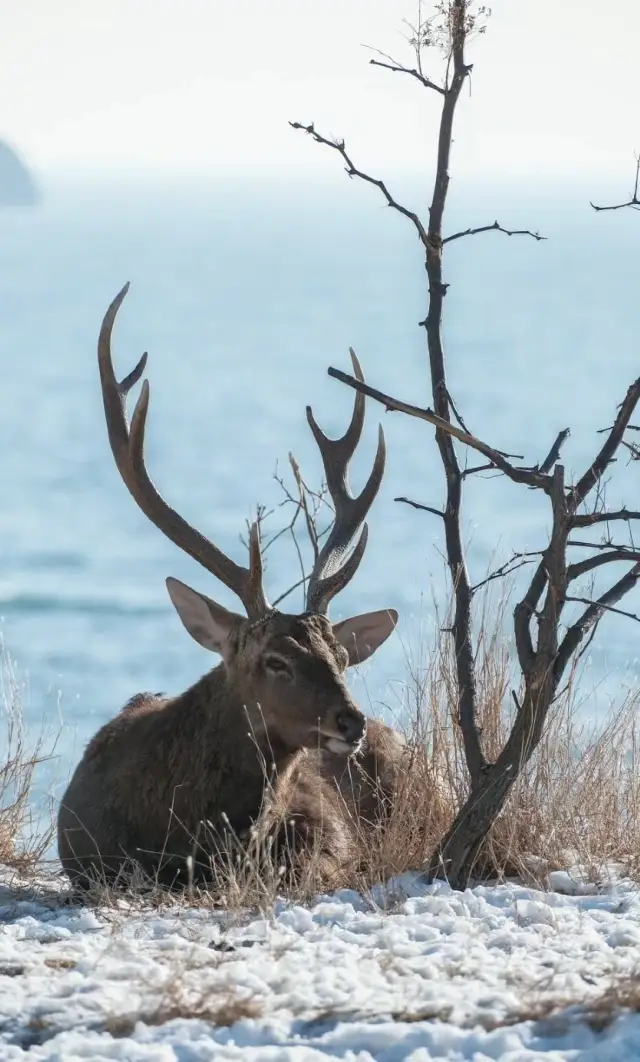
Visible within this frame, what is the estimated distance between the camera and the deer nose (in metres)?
5.96

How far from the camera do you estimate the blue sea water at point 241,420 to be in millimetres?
34719

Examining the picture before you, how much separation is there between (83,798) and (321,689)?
116cm

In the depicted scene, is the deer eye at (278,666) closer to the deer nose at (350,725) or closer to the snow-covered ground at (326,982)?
the deer nose at (350,725)

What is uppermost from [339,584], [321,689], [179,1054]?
[339,584]

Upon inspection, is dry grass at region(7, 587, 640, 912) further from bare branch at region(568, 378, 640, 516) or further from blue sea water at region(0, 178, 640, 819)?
bare branch at region(568, 378, 640, 516)

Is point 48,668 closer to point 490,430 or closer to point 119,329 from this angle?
point 490,430

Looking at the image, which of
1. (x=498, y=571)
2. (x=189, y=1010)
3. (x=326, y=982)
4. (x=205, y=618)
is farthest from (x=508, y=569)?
(x=189, y=1010)

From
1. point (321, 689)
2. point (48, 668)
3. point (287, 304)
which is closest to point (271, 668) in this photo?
point (321, 689)

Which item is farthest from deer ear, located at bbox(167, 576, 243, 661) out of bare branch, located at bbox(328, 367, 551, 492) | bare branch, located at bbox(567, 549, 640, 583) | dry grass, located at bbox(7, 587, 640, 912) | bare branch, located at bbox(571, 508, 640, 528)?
bare branch, located at bbox(571, 508, 640, 528)

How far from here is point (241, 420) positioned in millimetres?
74250

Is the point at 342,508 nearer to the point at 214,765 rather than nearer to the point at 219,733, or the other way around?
the point at 219,733

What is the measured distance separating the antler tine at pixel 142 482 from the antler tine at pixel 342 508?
11.4 inches

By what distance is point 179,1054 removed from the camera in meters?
3.93

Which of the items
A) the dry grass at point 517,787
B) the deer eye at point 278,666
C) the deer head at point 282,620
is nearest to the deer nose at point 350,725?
the deer head at point 282,620
